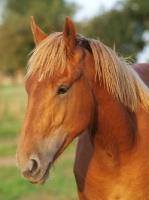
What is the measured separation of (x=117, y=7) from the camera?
19906 mm

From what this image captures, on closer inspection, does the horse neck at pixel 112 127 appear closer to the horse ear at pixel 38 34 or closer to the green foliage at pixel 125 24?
the horse ear at pixel 38 34

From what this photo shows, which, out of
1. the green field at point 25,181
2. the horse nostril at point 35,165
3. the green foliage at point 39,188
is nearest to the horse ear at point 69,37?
the horse nostril at point 35,165

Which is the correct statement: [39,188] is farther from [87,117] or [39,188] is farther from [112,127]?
[87,117]

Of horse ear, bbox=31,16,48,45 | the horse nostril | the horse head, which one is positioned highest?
horse ear, bbox=31,16,48,45

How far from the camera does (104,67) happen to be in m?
2.97

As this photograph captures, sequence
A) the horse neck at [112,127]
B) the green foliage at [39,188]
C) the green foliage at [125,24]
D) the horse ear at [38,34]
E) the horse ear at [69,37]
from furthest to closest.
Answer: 1. the green foliage at [125,24]
2. the green foliage at [39,188]
3. the horse ear at [38,34]
4. the horse neck at [112,127]
5. the horse ear at [69,37]

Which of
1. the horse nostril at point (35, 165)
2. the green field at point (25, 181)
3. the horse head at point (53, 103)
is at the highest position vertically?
the horse head at point (53, 103)

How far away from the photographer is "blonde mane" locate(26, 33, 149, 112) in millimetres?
2811

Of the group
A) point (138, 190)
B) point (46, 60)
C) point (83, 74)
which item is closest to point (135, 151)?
point (138, 190)

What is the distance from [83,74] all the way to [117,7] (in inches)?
693

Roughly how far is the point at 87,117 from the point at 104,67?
37 centimetres

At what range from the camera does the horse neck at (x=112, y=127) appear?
9.87ft

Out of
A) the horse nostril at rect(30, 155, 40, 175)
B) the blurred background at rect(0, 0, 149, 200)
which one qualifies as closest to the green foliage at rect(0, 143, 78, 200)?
the blurred background at rect(0, 0, 149, 200)

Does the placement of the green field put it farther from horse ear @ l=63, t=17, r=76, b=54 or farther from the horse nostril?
horse ear @ l=63, t=17, r=76, b=54
